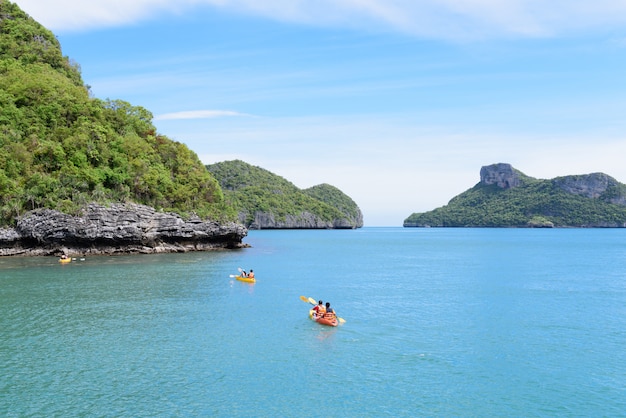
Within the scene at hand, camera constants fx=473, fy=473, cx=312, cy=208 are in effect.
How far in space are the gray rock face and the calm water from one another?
18.2 m

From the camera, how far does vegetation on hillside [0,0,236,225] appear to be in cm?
6575

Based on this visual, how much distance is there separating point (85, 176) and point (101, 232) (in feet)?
31.0

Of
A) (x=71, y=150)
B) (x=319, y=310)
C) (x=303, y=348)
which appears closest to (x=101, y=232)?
(x=71, y=150)

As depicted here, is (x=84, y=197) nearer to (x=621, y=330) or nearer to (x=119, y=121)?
(x=119, y=121)

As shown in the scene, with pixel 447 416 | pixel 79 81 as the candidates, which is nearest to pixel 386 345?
pixel 447 416

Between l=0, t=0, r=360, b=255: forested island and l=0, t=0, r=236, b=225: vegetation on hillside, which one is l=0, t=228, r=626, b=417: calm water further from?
l=0, t=0, r=236, b=225: vegetation on hillside

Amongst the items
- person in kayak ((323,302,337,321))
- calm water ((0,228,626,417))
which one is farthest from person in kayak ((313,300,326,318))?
calm water ((0,228,626,417))

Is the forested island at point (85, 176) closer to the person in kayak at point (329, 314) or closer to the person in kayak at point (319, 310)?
the person in kayak at point (319, 310)

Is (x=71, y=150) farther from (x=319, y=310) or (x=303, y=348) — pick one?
(x=303, y=348)

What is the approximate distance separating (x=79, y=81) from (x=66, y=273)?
→ 62.8 metres

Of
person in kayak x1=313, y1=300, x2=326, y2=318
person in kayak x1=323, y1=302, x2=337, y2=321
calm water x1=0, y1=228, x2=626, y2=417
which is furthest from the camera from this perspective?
person in kayak x1=313, y1=300, x2=326, y2=318

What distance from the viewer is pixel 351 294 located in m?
39.6

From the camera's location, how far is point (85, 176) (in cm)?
6856

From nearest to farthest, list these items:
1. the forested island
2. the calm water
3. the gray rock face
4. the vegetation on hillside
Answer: the calm water → the gray rock face → the forested island → the vegetation on hillside
